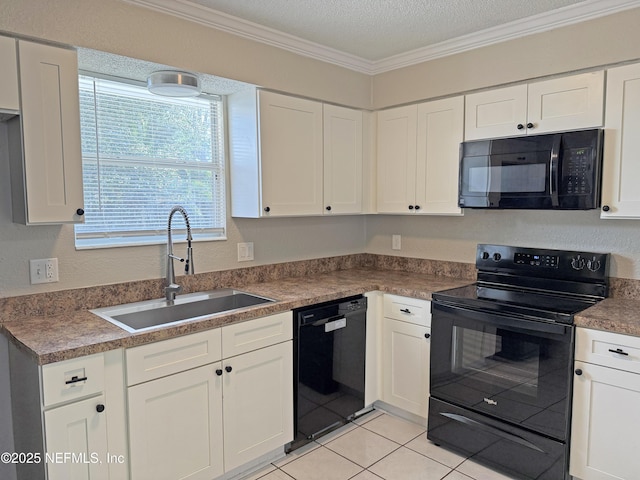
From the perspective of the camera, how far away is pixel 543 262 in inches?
105

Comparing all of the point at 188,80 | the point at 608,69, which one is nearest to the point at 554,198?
the point at 608,69

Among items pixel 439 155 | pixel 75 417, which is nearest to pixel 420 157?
pixel 439 155

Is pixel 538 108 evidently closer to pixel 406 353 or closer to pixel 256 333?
pixel 406 353

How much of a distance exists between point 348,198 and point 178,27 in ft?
5.04

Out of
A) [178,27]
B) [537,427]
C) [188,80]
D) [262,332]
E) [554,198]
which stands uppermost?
[178,27]

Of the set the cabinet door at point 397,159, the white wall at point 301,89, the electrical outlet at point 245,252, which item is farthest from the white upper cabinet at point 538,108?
the electrical outlet at point 245,252

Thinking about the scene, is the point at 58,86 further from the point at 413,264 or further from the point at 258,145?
the point at 413,264

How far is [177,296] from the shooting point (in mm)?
2529

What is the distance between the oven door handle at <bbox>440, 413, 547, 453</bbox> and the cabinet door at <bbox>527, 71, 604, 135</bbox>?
64.6 inches

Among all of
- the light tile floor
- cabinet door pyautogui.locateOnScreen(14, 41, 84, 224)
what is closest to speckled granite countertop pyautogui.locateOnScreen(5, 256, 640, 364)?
cabinet door pyautogui.locateOnScreen(14, 41, 84, 224)

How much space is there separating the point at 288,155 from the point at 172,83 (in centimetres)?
82

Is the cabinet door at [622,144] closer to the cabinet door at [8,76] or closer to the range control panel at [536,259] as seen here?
the range control panel at [536,259]

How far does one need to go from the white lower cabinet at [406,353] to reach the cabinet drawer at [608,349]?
2.73 feet

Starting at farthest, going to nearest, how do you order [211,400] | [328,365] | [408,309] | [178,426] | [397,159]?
1. [397,159]
2. [408,309]
3. [328,365]
4. [211,400]
5. [178,426]
